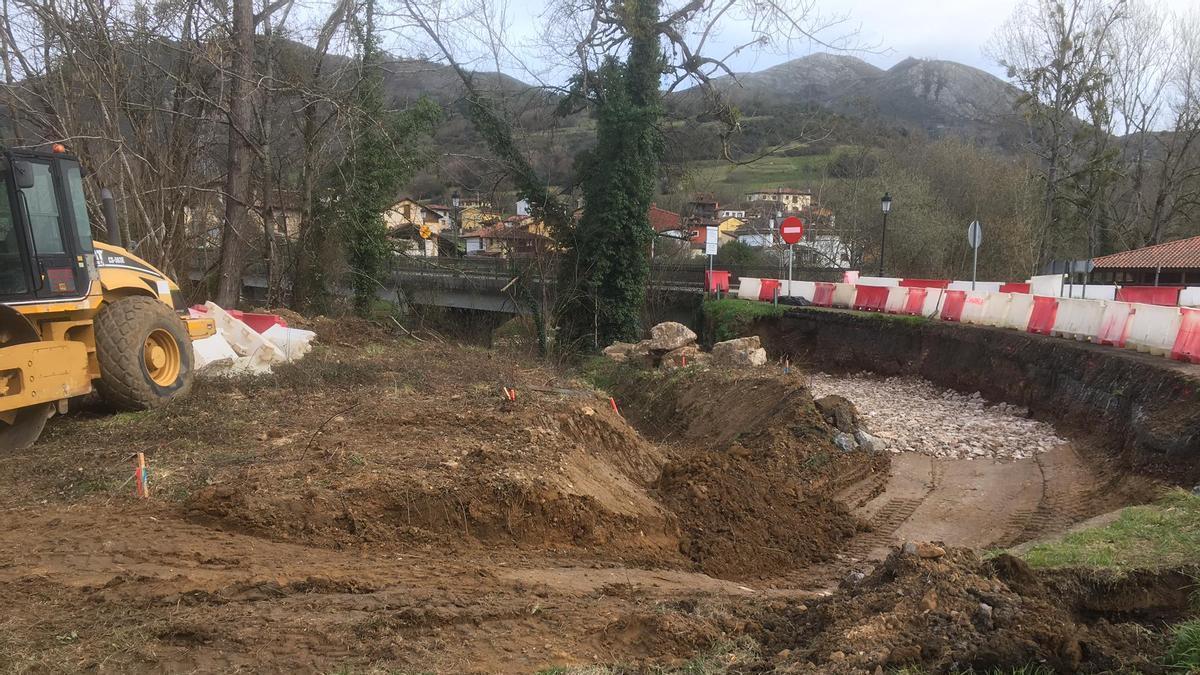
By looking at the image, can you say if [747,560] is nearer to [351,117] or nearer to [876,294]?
[351,117]

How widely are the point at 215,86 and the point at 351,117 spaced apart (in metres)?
4.45

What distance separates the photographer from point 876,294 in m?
22.7

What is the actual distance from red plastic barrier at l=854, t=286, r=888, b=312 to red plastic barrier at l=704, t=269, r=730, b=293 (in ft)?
19.0

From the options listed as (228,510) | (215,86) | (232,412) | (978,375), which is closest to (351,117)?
(215,86)

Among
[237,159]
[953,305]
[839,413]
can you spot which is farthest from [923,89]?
[839,413]

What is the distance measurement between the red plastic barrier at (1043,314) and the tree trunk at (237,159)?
16911mm

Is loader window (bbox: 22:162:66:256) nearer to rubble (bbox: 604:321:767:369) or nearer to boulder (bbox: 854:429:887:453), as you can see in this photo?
boulder (bbox: 854:429:887:453)

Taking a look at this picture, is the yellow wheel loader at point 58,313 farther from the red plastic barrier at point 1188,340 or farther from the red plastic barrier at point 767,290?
the red plastic barrier at point 767,290

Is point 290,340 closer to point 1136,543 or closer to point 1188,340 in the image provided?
point 1136,543

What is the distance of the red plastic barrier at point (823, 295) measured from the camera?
82.4 feet

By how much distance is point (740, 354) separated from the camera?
17.5 metres

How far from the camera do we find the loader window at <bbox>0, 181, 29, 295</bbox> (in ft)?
26.0

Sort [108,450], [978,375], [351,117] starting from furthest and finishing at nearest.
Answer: [351,117], [978,375], [108,450]

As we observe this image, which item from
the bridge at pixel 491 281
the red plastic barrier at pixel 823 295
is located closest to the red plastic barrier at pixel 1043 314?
the red plastic barrier at pixel 823 295
